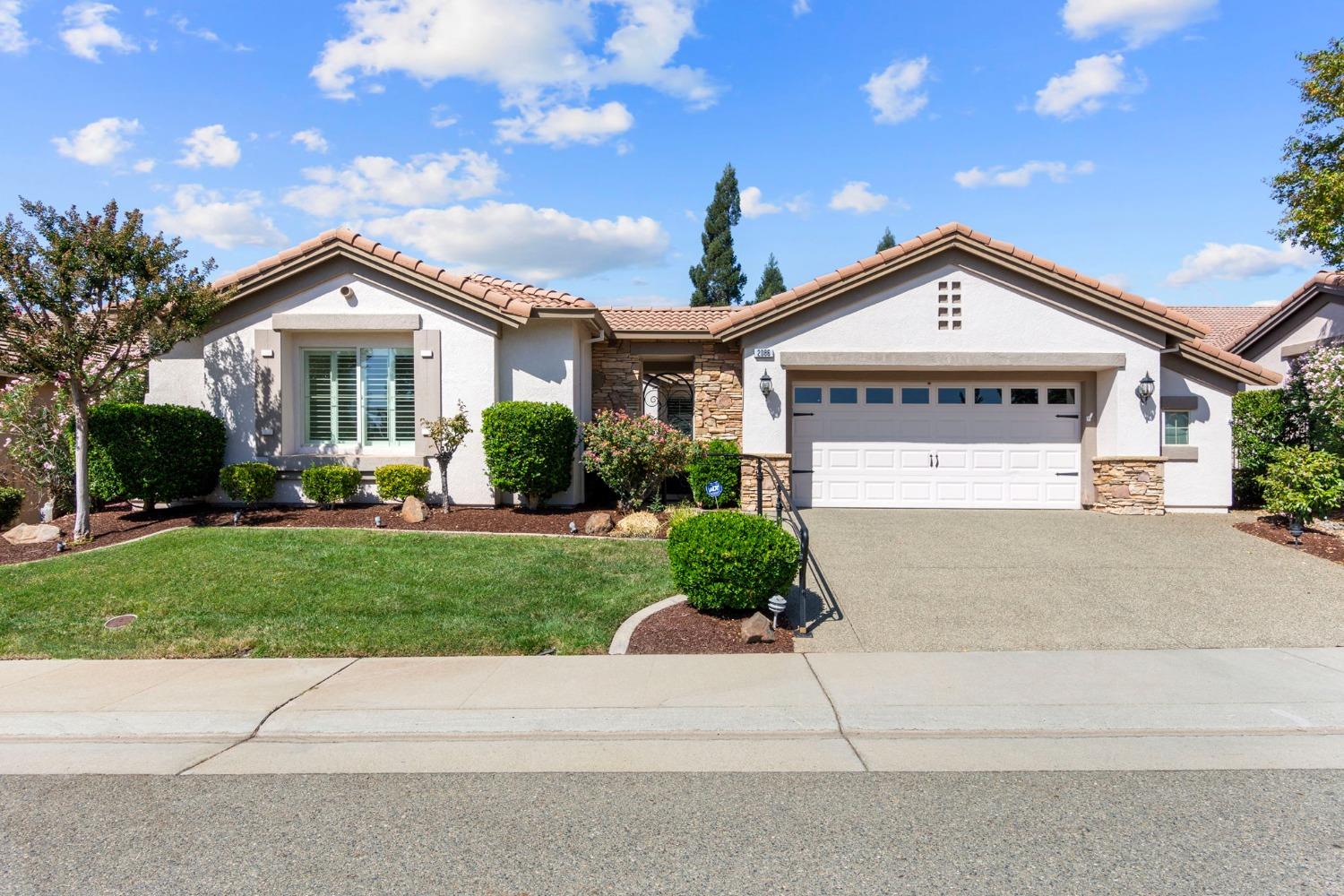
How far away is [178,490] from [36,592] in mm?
Result: 3104

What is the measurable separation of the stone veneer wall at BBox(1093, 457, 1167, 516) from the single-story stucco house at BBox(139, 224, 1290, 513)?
0.03 meters

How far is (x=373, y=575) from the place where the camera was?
27.8ft

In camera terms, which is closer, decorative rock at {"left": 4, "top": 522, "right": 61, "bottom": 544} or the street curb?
the street curb

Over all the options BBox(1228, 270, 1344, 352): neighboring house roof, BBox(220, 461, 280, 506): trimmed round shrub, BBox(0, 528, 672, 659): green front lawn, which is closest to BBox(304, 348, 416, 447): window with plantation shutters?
BBox(220, 461, 280, 506): trimmed round shrub

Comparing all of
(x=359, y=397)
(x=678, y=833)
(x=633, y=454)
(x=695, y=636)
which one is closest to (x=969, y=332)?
(x=633, y=454)

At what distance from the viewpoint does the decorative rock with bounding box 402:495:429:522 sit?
1106 centimetres

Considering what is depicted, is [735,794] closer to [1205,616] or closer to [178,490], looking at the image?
[1205,616]

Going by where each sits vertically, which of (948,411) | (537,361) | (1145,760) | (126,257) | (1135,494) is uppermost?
(126,257)

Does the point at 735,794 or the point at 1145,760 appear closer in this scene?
the point at 735,794

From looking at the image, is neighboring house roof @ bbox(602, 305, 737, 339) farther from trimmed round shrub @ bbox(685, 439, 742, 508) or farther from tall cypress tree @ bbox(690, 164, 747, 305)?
tall cypress tree @ bbox(690, 164, 747, 305)

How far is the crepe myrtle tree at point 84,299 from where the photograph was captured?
948 cm

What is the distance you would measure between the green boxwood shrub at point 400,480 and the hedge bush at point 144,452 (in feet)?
Result: 8.64

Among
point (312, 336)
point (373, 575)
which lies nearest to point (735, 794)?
point (373, 575)

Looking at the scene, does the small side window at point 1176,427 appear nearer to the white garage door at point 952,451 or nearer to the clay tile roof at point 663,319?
the white garage door at point 952,451
